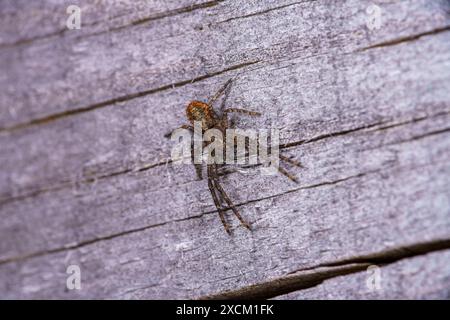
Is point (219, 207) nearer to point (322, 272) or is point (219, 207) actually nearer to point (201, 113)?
point (201, 113)

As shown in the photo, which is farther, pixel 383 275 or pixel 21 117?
pixel 21 117

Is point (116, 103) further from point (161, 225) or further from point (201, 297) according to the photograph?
point (201, 297)

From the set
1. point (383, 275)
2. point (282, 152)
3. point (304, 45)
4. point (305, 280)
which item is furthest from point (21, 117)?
point (383, 275)

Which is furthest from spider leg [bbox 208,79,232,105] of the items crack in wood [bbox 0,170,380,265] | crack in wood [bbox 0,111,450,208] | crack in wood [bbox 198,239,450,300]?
crack in wood [bbox 198,239,450,300]

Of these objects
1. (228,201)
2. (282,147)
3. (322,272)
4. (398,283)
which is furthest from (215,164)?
(398,283)

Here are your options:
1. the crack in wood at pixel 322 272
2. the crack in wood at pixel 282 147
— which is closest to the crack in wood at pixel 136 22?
the crack in wood at pixel 282 147

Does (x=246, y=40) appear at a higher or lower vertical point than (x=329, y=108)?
higher

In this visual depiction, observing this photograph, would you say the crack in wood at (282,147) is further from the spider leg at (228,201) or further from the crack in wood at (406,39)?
the crack in wood at (406,39)

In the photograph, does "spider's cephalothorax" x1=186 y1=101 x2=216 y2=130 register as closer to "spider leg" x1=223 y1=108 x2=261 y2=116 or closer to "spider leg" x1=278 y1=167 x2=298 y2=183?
"spider leg" x1=223 y1=108 x2=261 y2=116
